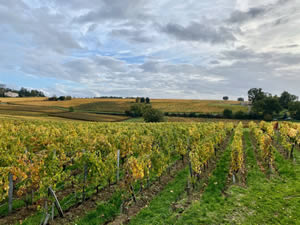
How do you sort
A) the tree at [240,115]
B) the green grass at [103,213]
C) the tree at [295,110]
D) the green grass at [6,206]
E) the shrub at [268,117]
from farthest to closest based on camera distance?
the tree at [240,115] < the tree at [295,110] < the shrub at [268,117] < the green grass at [6,206] < the green grass at [103,213]

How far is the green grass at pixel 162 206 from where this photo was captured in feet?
→ 25.1

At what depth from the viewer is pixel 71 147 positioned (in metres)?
13.4

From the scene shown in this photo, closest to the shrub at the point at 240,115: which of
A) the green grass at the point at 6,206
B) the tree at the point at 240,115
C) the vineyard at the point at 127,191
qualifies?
the tree at the point at 240,115

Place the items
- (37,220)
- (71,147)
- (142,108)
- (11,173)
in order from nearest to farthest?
(37,220), (11,173), (71,147), (142,108)

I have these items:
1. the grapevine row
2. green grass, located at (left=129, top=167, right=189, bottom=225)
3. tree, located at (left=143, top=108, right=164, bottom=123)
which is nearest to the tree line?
tree, located at (left=143, top=108, right=164, bottom=123)

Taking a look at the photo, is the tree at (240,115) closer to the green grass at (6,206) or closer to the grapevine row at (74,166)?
the grapevine row at (74,166)

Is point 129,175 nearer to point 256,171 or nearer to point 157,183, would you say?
point 157,183

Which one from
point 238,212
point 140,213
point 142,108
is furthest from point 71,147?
point 142,108

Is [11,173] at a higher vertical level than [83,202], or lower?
higher

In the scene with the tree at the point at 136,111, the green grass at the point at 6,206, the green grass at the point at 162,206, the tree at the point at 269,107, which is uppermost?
the tree at the point at 269,107

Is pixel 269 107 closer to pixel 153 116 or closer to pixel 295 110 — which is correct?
pixel 295 110

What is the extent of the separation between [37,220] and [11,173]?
2349 mm

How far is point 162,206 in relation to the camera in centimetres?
873

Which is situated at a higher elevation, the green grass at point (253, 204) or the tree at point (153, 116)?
the tree at point (153, 116)
